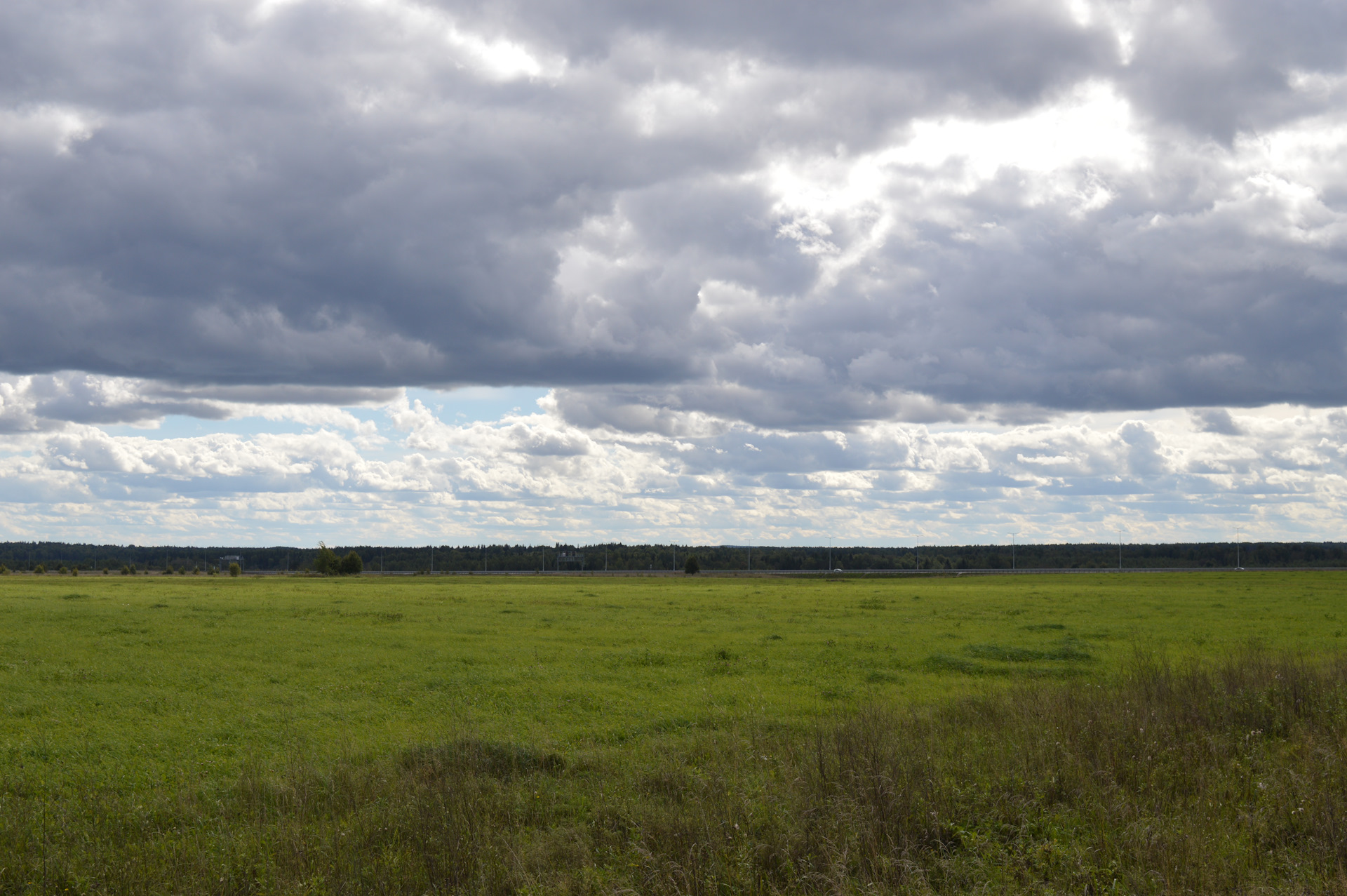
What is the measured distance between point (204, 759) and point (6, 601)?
173ft

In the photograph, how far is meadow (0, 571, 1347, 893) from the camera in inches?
493

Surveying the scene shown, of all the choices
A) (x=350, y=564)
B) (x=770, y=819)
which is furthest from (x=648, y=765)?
(x=350, y=564)

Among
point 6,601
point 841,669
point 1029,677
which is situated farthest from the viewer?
point 6,601

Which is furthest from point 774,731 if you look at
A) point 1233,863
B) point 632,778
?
point 1233,863

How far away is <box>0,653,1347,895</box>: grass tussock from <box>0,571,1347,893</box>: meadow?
63 millimetres

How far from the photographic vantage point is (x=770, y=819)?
13.6m

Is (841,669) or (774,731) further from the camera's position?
(841,669)

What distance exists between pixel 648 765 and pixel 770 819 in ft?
14.7

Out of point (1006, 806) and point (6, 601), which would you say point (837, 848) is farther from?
point (6, 601)

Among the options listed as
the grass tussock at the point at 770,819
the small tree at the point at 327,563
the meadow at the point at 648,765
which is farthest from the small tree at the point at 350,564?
the grass tussock at the point at 770,819

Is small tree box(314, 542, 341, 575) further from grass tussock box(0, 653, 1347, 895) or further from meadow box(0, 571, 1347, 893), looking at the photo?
grass tussock box(0, 653, 1347, 895)

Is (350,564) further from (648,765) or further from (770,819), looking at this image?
(770,819)

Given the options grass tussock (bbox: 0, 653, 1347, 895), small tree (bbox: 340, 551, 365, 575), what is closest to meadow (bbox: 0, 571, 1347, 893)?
grass tussock (bbox: 0, 653, 1347, 895)

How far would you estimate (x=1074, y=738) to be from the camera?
1711 centimetres
